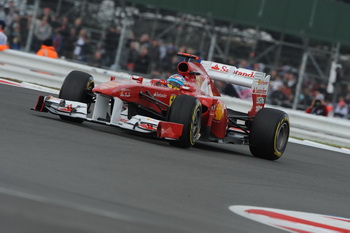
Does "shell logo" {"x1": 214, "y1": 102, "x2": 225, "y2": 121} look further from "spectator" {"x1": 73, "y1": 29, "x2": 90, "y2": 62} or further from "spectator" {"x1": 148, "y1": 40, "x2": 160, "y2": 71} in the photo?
"spectator" {"x1": 73, "y1": 29, "x2": 90, "y2": 62}

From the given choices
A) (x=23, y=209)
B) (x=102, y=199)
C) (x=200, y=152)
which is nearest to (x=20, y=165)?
(x=102, y=199)

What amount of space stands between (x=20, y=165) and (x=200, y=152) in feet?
13.4

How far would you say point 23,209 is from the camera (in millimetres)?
4781

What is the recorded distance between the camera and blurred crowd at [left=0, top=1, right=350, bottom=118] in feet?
63.5

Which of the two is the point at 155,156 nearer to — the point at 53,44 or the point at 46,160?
the point at 46,160

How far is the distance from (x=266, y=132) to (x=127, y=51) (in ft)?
30.7

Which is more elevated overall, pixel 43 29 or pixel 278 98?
pixel 43 29

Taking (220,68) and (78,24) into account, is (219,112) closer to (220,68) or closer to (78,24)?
(220,68)

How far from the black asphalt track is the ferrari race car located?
207 millimetres

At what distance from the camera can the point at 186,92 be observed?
1041 centimetres

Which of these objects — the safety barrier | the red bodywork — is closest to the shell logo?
the red bodywork

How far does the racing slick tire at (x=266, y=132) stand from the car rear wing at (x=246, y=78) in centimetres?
70

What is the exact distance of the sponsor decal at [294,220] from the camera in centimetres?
624

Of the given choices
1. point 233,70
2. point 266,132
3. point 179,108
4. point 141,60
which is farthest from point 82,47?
point 179,108
